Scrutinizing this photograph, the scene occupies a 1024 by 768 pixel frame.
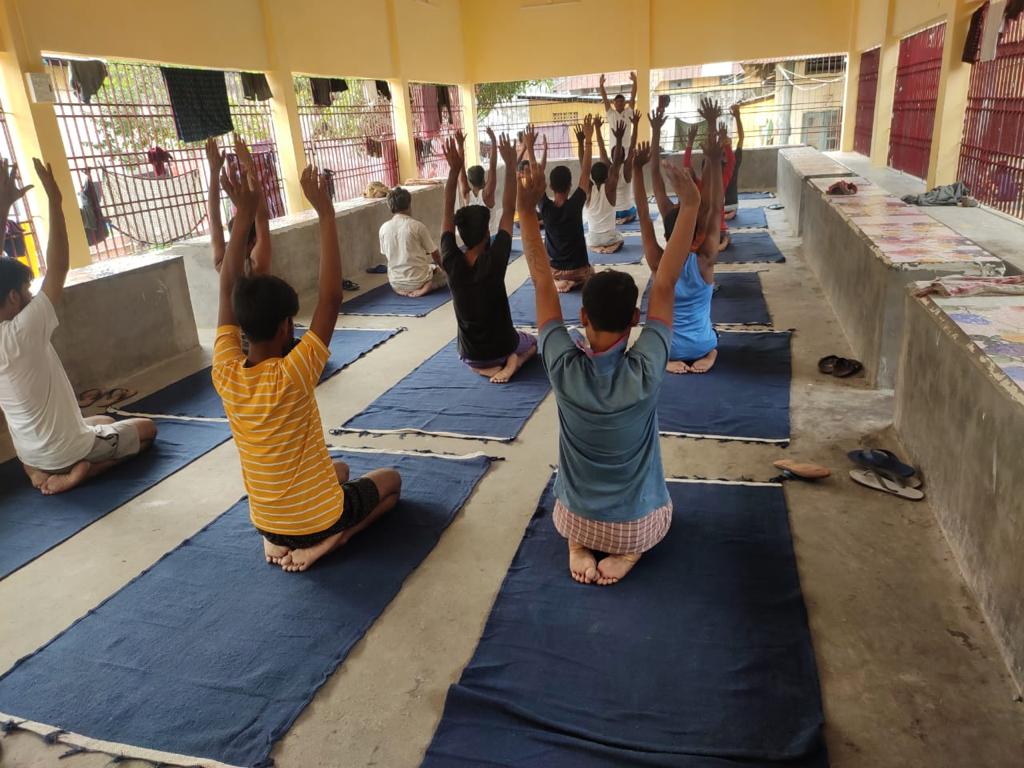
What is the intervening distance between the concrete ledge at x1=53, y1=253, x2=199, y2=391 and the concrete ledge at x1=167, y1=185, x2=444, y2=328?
1.38 ft

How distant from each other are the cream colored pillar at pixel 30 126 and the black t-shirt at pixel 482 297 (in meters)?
3.39

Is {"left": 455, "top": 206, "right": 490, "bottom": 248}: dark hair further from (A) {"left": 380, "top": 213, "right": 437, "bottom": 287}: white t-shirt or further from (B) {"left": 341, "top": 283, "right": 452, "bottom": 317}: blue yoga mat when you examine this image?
(A) {"left": 380, "top": 213, "right": 437, "bottom": 287}: white t-shirt

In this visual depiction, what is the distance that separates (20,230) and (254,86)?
361 centimetres

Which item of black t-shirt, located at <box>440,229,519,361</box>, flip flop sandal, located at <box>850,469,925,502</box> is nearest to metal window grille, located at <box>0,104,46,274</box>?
black t-shirt, located at <box>440,229,519,361</box>

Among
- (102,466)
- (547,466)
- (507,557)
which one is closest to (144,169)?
(102,466)

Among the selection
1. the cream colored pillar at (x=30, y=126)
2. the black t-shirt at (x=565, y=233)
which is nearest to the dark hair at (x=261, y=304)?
the cream colored pillar at (x=30, y=126)

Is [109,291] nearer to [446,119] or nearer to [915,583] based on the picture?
[915,583]

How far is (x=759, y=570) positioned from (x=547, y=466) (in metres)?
1.18

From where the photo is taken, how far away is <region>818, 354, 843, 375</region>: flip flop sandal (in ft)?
14.1

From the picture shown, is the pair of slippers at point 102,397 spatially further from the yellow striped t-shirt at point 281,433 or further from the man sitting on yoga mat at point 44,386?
the yellow striped t-shirt at point 281,433

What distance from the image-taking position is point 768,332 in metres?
5.15

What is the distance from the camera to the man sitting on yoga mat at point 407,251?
22.3 feet

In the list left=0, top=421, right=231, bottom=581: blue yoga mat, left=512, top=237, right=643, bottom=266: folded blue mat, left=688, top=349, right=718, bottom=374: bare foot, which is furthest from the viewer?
left=512, top=237, right=643, bottom=266: folded blue mat

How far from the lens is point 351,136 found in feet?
35.4
